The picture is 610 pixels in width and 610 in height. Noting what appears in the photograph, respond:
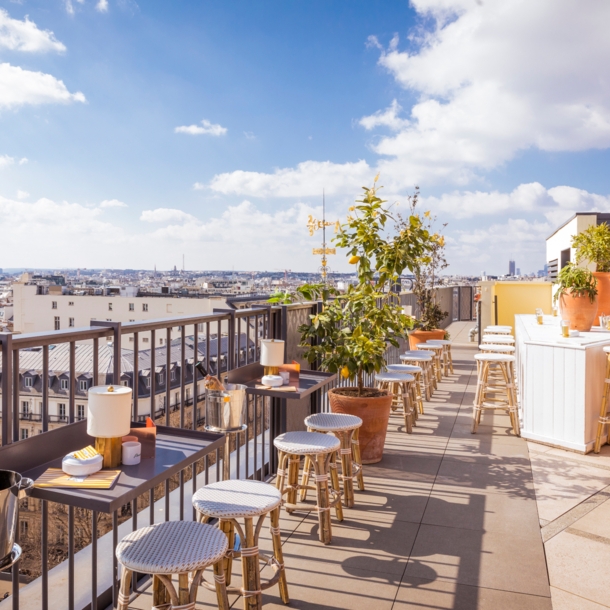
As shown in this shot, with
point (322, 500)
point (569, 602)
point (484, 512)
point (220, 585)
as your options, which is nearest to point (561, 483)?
point (484, 512)

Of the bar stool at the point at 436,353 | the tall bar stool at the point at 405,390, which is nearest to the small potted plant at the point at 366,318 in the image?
the tall bar stool at the point at 405,390

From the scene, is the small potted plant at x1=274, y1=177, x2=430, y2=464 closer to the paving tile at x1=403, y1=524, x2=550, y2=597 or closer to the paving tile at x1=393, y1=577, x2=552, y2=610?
the paving tile at x1=403, y1=524, x2=550, y2=597

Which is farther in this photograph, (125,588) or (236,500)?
(236,500)

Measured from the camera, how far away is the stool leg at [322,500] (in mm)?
2922

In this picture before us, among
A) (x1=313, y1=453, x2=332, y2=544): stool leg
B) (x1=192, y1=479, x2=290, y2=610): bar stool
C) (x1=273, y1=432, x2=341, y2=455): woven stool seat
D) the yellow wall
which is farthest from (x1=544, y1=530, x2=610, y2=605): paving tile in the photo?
the yellow wall

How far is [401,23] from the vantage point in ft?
42.3

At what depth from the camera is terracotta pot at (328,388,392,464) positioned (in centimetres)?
421

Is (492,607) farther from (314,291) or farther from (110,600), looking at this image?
(314,291)

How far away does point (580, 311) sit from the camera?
219 inches

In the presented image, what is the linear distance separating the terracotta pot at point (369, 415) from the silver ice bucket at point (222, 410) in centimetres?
188

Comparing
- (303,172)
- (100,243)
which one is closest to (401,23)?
(303,172)

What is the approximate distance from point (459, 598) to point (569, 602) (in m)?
0.49

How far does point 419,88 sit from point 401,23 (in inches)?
65.9

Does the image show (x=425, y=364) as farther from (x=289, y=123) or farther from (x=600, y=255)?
(x=289, y=123)
